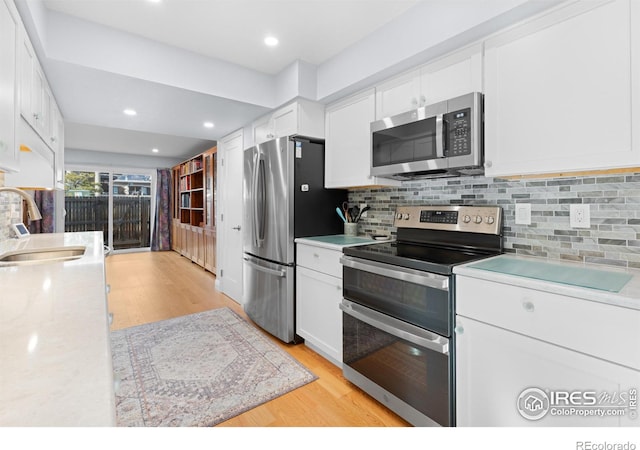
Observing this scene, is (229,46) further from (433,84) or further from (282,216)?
(433,84)

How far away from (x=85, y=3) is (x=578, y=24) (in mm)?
2678

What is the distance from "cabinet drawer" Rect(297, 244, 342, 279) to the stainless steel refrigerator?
0.13 m

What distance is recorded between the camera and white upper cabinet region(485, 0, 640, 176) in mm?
1288

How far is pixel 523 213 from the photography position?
1814mm

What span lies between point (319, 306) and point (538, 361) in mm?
1488

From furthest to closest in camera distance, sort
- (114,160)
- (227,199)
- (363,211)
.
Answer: (114,160)
(227,199)
(363,211)

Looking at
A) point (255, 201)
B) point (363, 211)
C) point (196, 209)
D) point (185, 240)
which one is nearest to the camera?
point (363, 211)

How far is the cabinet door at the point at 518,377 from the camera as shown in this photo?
3.56 ft

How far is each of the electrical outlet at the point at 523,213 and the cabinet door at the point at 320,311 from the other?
1.18 metres

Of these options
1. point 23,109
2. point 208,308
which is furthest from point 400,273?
point 208,308

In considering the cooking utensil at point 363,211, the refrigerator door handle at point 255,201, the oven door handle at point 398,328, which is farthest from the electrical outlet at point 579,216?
the refrigerator door handle at point 255,201

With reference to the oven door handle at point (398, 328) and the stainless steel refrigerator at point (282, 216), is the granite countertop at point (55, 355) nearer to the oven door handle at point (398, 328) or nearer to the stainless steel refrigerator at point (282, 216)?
the oven door handle at point (398, 328)

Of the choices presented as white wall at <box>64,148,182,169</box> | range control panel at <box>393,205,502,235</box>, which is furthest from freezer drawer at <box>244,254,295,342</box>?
white wall at <box>64,148,182,169</box>
